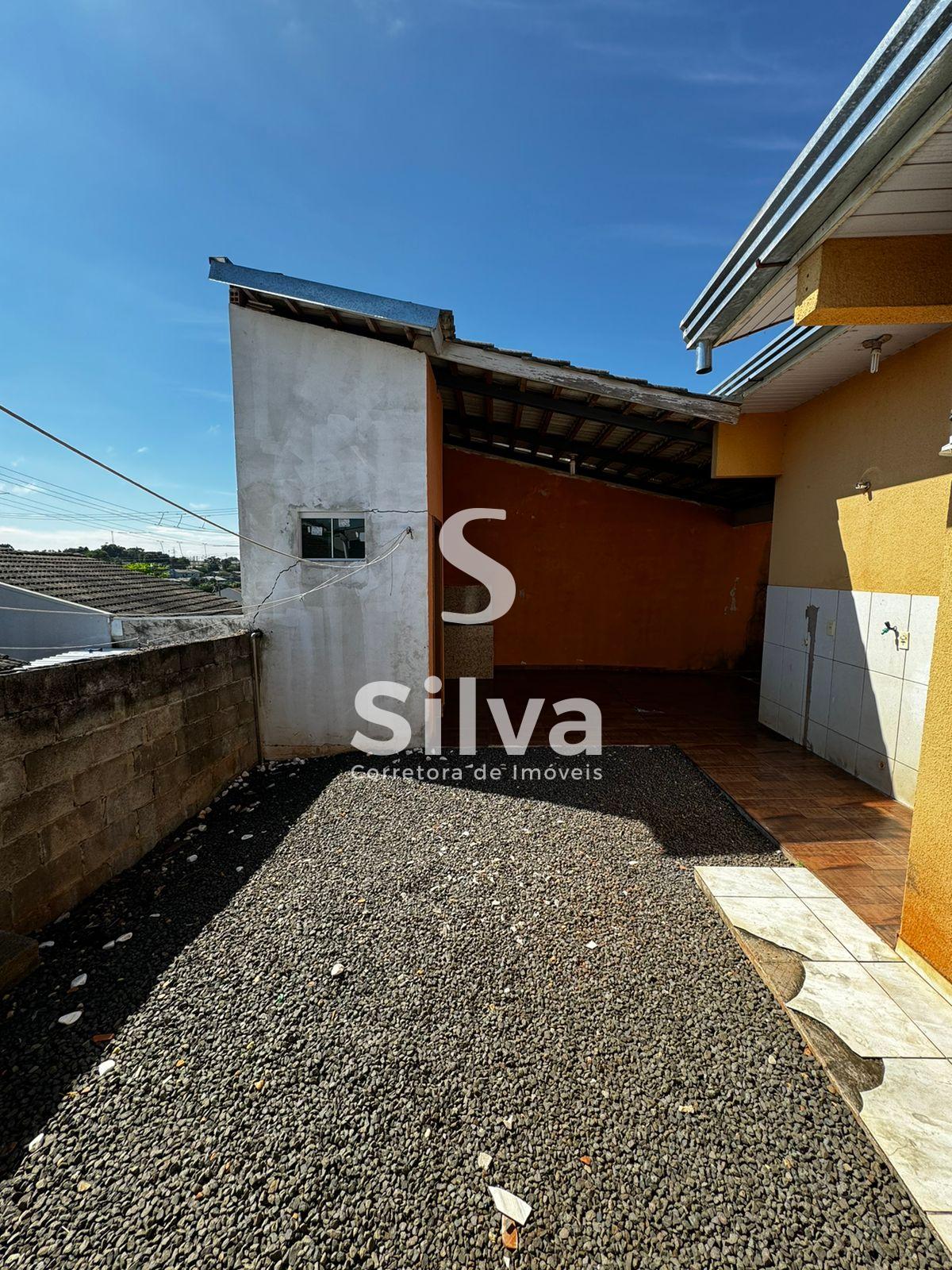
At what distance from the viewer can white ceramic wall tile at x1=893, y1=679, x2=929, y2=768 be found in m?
4.01

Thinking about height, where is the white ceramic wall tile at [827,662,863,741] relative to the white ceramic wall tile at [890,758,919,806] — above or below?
above

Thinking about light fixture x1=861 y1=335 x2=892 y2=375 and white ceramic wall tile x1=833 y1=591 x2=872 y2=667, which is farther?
white ceramic wall tile x1=833 y1=591 x2=872 y2=667

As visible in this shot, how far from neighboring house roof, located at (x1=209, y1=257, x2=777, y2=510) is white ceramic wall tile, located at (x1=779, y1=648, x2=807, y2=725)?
2.63 m

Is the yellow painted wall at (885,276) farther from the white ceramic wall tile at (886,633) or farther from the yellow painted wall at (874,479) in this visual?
the white ceramic wall tile at (886,633)

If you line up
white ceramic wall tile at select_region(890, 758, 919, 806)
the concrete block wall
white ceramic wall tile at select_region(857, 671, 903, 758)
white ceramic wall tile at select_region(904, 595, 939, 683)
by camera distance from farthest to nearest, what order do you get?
white ceramic wall tile at select_region(857, 671, 903, 758), white ceramic wall tile at select_region(890, 758, 919, 806), white ceramic wall tile at select_region(904, 595, 939, 683), the concrete block wall

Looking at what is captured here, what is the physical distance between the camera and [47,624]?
22.3ft

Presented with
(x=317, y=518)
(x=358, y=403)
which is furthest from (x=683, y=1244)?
(x=358, y=403)

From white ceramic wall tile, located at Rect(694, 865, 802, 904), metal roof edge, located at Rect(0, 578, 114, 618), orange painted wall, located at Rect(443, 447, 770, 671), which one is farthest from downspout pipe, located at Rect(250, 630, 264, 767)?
orange painted wall, located at Rect(443, 447, 770, 671)

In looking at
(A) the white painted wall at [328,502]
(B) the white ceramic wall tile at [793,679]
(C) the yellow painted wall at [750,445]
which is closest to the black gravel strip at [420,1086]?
(A) the white painted wall at [328,502]

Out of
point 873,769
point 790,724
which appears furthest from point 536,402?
point 873,769

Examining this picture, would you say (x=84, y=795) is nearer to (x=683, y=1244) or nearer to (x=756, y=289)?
(x=683, y=1244)

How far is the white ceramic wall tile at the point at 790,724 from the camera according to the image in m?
5.62

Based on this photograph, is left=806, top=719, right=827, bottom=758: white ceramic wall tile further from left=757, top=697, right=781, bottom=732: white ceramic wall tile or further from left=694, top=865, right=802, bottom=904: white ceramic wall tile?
left=694, top=865, right=802, bottom=904: white ceramic wall tile
